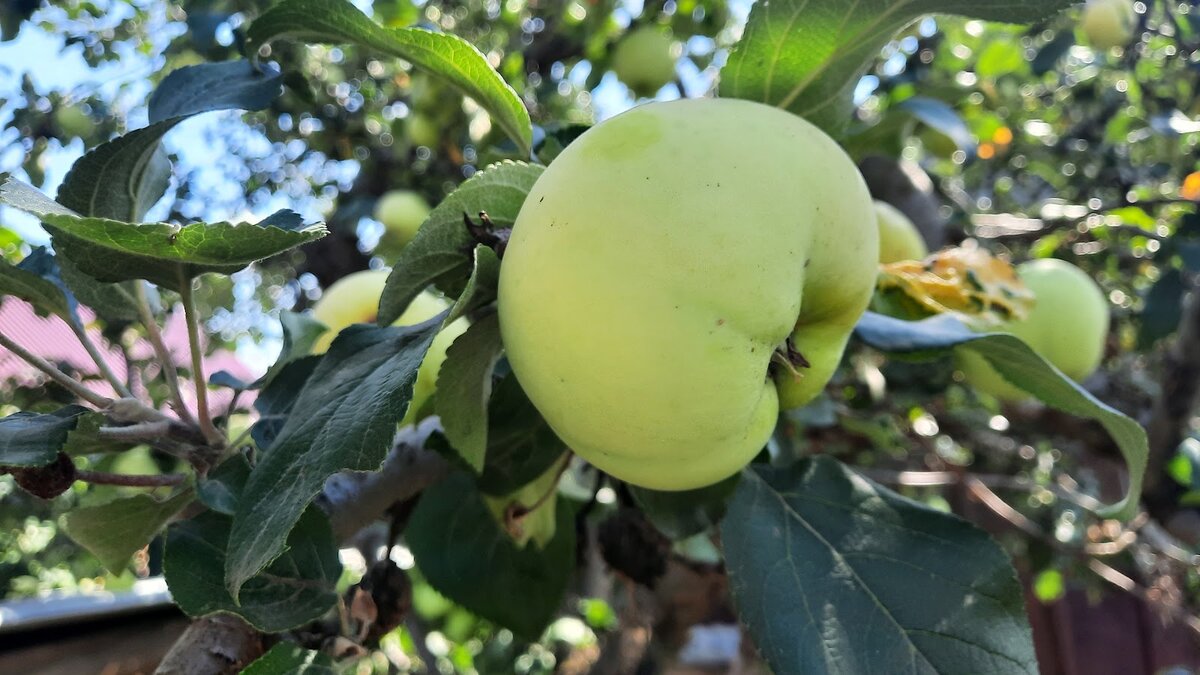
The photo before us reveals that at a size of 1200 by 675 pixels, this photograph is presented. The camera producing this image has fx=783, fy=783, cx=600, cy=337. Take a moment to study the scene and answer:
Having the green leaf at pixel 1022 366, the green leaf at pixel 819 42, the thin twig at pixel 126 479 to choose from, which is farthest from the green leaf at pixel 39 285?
the green leaf at pixel 1022 366

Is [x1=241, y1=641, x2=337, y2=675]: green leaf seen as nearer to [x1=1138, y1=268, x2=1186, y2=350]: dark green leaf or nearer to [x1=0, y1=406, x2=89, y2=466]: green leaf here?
[x1=0, y1=406, x2=89, y2=466]: green leaf

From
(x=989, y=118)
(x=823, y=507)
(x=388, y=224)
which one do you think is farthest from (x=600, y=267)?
(x=989, y=118)

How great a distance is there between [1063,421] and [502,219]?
1.41 meters

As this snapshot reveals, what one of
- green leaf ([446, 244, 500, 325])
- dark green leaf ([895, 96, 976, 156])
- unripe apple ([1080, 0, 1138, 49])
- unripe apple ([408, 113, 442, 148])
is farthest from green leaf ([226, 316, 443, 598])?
unripe apple ([1080, 0, 1138, 49])

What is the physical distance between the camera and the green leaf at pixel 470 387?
474 mm

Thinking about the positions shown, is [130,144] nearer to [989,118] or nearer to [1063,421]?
[1063,421]

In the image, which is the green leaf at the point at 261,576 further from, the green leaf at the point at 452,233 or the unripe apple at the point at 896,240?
the unripe apple at the point at 896,240

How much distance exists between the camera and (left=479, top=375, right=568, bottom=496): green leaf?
0.55 m

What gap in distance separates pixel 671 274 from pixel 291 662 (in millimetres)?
302

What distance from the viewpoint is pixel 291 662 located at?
44 centimetres

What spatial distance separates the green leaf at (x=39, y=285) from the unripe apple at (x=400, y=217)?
35.1 inches

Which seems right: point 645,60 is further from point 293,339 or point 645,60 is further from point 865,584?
point 865,584

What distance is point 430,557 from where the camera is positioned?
727mm

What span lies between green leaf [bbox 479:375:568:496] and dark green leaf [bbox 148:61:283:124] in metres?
0.27
